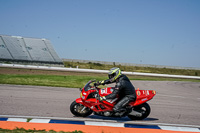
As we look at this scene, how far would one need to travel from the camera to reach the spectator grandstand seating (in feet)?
127

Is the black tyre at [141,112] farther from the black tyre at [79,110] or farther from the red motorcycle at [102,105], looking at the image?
the black tyre at [79,110]

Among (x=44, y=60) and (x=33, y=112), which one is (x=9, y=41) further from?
(x=33, y=112)

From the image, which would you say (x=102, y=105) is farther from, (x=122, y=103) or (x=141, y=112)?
(x=141, y=112)

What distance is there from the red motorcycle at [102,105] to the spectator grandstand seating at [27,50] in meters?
32.2

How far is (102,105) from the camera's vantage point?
22.7 ft

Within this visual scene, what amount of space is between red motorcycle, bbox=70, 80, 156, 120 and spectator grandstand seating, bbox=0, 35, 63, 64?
3223 centimetres

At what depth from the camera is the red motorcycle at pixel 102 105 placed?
6.92m

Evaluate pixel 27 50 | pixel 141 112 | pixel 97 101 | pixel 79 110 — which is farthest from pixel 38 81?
pixel 27 50

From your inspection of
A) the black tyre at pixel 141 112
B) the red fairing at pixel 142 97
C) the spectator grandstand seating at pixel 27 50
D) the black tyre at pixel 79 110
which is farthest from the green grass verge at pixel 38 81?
the spectator grandstand seating at pixel 27 50

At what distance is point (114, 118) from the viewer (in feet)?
23.9

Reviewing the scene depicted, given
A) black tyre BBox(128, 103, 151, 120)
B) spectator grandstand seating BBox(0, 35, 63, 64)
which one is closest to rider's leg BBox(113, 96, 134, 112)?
black tyre BBox(128, 103, 151, 120)

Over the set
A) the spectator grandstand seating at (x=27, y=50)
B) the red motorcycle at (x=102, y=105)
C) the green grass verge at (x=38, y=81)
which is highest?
the spectator grandstand seating at (x=27, y=50)

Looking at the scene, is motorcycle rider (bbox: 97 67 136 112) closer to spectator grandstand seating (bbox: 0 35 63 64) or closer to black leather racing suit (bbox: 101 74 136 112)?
black leather racing suit (bbox: 101 74 136 112)

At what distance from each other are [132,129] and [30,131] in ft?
7.59
